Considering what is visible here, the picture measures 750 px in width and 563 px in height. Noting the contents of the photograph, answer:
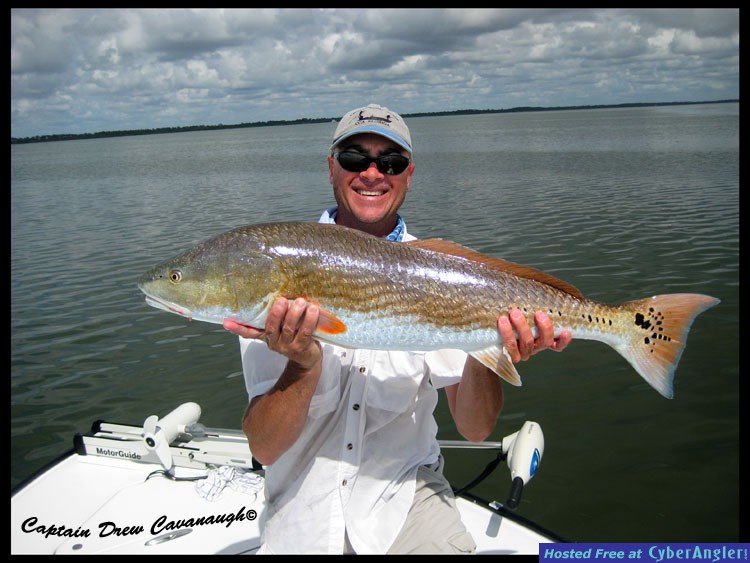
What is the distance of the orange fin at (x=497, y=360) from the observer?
314cm

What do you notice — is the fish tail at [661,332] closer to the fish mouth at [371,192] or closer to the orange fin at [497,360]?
the orange fin at [497,360]

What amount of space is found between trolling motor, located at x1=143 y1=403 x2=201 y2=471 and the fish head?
2085 mm

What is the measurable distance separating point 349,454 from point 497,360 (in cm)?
102

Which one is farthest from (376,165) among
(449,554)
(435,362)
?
(449,554)

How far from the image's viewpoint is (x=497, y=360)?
3.18 m

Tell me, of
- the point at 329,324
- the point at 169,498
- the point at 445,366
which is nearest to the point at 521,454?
the point at 445,366

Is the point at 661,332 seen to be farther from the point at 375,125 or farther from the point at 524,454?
the point at 375,125

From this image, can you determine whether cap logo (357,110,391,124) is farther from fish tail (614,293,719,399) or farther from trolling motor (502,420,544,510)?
trolling motor (502,420,544,510)

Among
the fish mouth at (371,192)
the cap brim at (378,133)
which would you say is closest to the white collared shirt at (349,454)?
the fish mouth at (371,192)

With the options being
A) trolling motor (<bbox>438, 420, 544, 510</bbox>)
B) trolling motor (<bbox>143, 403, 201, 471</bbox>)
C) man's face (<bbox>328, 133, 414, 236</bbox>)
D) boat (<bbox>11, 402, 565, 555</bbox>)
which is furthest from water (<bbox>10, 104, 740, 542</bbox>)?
man's face (<bbox>328, 133, 414, 236</bbox>)

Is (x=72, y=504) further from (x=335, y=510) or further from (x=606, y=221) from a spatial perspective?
(x=606, y=221)

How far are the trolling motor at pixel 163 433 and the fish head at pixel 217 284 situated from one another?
2.09 meters

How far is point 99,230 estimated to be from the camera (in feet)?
66.7

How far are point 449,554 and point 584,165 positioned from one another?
33217mm
